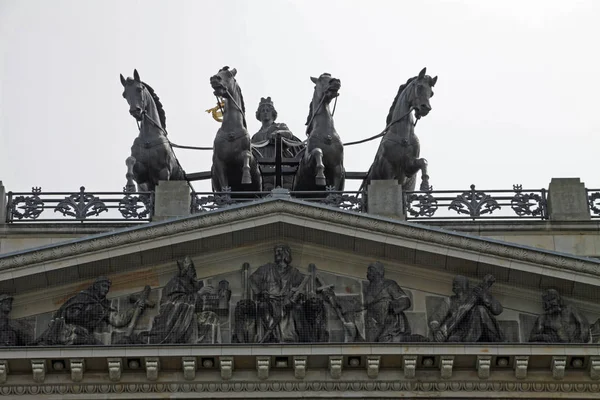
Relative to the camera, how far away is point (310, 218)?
35.6m

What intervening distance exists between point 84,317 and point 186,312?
1.76m

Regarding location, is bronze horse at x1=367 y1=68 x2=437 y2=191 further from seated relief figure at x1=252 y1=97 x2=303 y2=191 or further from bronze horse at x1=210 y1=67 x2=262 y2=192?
seated relief figure at x1=252 y1=97 x2=303 y2=191

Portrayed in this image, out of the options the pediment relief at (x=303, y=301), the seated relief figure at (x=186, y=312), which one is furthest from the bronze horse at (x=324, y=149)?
the seated relief figure at (x=186, y=312)

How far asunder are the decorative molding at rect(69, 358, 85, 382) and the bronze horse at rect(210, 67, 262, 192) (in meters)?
8.01

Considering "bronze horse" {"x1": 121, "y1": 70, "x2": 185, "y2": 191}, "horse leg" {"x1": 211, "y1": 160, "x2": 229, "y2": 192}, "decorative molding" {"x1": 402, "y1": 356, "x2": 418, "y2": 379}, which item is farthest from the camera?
"bronze horse" {"x1": 121, "y1": 70, "x2": 185, "y2": 191}

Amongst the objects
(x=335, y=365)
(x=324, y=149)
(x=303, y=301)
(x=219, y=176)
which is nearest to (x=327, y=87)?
(x=324, y=149)

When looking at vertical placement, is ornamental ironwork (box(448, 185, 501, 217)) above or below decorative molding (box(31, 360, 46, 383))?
above

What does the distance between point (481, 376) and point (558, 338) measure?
1695 millimetres

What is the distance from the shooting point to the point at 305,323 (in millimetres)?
34750

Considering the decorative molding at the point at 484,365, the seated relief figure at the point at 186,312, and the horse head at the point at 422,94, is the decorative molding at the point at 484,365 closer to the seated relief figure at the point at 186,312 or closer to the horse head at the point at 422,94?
the seated relief figure at the point at 186,312

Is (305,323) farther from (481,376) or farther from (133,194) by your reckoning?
(133,194)

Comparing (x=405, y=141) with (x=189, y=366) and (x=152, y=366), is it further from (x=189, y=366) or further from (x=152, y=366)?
(x=152, y=366)

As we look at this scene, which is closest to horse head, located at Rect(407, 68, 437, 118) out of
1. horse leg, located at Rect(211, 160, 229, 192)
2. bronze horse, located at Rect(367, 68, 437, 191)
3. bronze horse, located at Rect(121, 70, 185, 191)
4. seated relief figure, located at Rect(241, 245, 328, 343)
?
bronze horse, located at Rect(367, 68, 437, 191)

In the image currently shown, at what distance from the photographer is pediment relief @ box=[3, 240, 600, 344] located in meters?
34.7
